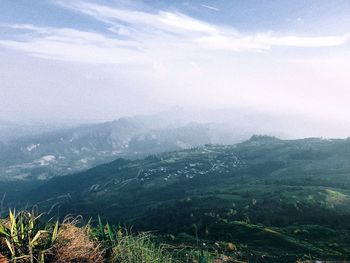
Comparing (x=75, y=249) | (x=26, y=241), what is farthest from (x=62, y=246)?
(x=26, y=241)

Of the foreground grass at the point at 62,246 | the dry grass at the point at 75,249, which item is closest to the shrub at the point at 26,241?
the foreground grass at the point at 62,246

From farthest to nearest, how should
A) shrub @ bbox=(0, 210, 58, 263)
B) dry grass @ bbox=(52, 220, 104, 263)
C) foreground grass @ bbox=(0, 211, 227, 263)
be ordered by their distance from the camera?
dry grass @ bbox=(52, 220, 104, 263)
foreground grass @ bbox=(0, 211, 227, 263)
shrub @ bbox=(0, 210, 58, 263)

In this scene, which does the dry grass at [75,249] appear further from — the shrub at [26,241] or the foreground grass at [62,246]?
the shrub at [26,241]

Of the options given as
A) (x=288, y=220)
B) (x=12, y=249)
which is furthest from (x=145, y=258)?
(x=288, y=220)

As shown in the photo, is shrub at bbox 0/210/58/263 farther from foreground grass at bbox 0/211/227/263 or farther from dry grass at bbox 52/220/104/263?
dry grass at bbox 52/220/104/263

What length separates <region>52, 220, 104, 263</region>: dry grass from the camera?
12508mm

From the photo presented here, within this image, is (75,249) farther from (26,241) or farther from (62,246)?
(26,241)

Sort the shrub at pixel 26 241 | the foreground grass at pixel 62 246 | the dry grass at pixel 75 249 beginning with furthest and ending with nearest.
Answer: the dry grass at pixel 75 249, the foreground grass at pixel 62 246, the shrub at pixel 26 241

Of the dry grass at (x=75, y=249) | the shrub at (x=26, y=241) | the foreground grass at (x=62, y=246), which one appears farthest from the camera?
the dry grass at (x=75, y=249)

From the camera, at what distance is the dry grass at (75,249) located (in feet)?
41.0

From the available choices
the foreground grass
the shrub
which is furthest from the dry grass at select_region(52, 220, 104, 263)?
the shrub

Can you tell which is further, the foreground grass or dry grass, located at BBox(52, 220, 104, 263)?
dry grass, located at BBox(52, 220, 104, 263)

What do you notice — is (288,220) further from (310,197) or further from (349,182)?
(349,182)

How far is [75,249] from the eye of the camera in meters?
12.8
